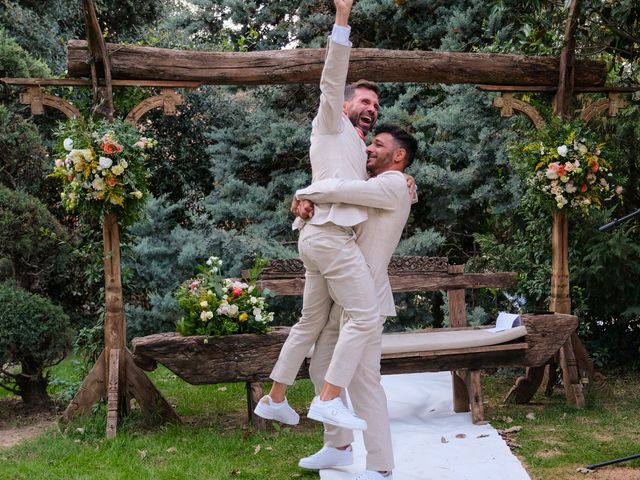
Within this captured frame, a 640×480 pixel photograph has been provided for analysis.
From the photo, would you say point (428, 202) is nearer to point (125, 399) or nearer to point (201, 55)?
point (201, 55)

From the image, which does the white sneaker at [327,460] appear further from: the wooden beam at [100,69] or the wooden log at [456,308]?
the wooden beam at [100,69]

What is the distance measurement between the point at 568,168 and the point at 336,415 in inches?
128

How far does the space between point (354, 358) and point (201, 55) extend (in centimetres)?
288

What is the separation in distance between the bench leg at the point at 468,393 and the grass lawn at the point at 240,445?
0.15 m

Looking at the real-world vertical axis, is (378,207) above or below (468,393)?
above

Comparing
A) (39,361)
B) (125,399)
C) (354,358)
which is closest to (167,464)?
(125,399)

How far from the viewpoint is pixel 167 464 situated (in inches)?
178

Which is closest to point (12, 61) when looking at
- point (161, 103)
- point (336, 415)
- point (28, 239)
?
point (28, 239)

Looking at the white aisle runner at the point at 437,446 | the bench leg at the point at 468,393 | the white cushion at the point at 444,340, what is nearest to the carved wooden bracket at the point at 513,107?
the white cushion at the point at 444,340

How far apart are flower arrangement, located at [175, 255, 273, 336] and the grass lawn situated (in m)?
0.70

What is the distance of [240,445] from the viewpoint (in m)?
4.95

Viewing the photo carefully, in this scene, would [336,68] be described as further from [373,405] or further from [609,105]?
[609,105]

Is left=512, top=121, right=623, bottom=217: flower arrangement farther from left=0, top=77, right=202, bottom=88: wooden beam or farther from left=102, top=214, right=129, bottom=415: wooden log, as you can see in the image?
left=102, top=214, right=129, bottom=415: wooden log

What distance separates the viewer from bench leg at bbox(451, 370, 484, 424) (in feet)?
18.1
